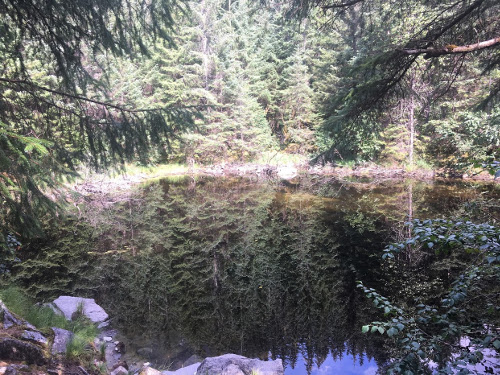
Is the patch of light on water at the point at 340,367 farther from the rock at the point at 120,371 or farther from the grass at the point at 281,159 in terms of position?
the grass at the point at 281,159

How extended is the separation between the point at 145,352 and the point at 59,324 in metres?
1.09

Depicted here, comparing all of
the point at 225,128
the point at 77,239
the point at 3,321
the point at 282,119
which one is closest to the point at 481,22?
the point at 3,321

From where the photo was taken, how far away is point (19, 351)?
91.5 inches

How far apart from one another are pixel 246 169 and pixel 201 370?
19779mm

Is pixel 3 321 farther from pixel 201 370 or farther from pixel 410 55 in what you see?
pixel 410 55

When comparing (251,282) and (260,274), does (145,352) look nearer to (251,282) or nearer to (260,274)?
(251,282)

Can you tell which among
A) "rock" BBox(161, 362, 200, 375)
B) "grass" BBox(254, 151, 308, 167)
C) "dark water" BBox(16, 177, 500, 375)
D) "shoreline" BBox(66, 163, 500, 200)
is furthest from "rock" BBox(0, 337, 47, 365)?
"grass" BBox(254, 151, 308, 167)

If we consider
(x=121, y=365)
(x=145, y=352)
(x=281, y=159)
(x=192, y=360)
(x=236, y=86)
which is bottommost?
(x=192, y=360)

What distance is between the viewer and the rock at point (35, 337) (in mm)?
2614

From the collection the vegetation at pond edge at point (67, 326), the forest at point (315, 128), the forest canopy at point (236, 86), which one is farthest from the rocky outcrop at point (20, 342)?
the forest canopy at point (236, 86)

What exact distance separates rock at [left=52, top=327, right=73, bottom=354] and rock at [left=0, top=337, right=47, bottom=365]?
12.7 inches

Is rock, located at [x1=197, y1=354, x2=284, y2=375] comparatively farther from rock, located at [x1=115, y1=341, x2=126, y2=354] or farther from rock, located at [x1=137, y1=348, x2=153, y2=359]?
rock, located at [x1=115, y1=341, x2=126, y2=354]

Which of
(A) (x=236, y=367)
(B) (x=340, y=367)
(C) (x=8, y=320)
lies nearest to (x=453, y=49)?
(B) (x=340, y=367)

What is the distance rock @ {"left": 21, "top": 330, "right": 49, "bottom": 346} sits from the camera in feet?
8.58
